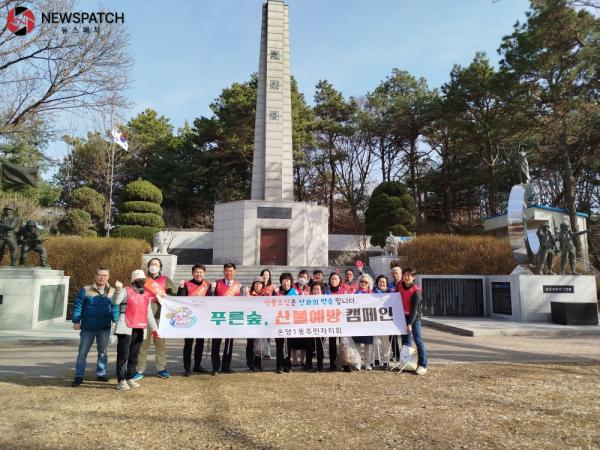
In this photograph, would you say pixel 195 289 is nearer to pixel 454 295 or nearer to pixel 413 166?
pixel 454 295

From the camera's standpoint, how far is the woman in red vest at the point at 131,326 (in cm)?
458

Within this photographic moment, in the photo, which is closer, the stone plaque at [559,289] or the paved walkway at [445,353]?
the paved walkway at [445,353]

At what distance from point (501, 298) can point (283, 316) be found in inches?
364

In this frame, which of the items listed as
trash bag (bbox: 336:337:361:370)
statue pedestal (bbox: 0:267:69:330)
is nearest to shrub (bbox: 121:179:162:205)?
statue pedestal (bbox: 0:267:69:330)

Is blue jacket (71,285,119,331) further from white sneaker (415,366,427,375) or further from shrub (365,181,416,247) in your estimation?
shrub (365,181,416,247)

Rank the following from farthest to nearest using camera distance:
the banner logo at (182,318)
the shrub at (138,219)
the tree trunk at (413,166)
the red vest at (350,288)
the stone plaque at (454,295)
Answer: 1. the tree trunk at (413,166)
2. the shrub at (138,219)
3. the stone plaque at (454,295)
4. the red vest at (350,288)
5. the banner logo at (182,318)

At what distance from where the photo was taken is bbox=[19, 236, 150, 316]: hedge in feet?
41.9

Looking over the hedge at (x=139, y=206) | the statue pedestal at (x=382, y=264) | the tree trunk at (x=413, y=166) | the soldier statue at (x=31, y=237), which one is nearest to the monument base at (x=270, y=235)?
the statue pedestal at (x=382, y=264)

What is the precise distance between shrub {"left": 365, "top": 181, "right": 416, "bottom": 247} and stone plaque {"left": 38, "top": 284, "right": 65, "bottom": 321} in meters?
16.4

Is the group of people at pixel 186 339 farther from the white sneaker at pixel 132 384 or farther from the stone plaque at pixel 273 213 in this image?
the stone plaque at pixel 273 213

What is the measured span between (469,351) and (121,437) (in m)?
6.12

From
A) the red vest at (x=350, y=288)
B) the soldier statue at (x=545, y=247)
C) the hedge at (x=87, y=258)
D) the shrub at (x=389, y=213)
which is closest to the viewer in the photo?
the red vest at (x=350, y=288)

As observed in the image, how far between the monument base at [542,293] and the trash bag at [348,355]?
7.89 metres

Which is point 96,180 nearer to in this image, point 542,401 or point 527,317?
point 527,317
